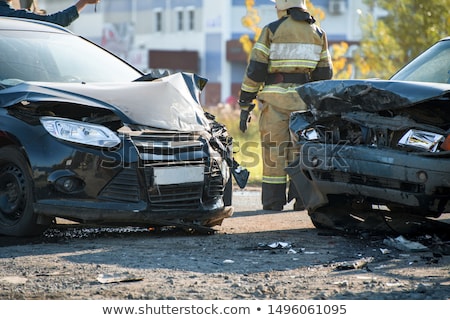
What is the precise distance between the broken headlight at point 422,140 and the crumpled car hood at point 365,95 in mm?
204

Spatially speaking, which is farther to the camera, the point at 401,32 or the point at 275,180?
the point at 401,32

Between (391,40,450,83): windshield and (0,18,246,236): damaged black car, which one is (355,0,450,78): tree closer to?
(391,40,450,83): windshield

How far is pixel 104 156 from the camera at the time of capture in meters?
6.79

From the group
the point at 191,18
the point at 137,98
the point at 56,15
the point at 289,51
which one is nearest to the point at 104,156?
the point at 137,98

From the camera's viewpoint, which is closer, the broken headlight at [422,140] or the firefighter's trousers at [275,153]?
the broken headlight at [422,140]

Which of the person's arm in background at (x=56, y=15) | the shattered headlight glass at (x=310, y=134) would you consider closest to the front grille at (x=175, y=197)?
the shattered headlight glass at (x=310, y=134)

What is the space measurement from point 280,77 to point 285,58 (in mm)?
200

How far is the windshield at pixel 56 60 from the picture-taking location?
301 inches

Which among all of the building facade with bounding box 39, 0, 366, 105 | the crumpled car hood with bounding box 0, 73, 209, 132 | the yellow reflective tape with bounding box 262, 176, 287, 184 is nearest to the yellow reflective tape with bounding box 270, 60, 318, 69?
the yellow reflective tape with bounding box 262, 176, 287, 184

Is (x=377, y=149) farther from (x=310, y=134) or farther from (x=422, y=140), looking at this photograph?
(x=310, y=134)

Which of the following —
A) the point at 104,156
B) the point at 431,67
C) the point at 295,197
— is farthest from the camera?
the point at 295,197

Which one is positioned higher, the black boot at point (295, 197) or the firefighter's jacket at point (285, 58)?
the firefighter's jacket at point (285, 58)

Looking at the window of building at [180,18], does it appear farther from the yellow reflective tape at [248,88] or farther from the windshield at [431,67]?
the windshield at [431,67]

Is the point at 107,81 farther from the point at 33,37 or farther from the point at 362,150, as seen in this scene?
the point at 362,150
